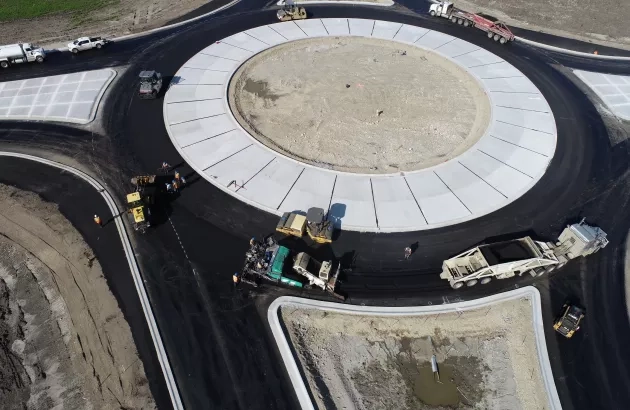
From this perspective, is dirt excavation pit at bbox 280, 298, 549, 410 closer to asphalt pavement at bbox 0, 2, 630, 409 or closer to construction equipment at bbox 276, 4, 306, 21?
asphalt pavement at bbox 0, 2, 630, 409

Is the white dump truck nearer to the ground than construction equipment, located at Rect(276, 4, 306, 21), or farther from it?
nearer to the ground

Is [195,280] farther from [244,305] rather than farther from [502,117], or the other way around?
[502,117]

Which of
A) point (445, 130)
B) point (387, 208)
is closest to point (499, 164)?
point (445, 130)

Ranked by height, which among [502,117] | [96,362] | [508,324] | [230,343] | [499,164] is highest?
[502,117]

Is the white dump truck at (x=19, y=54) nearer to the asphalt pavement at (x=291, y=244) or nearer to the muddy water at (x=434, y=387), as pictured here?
the asphalt pavement at (x=291, y=244)

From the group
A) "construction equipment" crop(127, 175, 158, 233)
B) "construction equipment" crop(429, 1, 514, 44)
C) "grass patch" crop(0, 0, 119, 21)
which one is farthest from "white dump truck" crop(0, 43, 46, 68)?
"construction equipment" crop(429, 1, 514, 44)

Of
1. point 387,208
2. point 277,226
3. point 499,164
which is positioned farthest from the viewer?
point 499,164
